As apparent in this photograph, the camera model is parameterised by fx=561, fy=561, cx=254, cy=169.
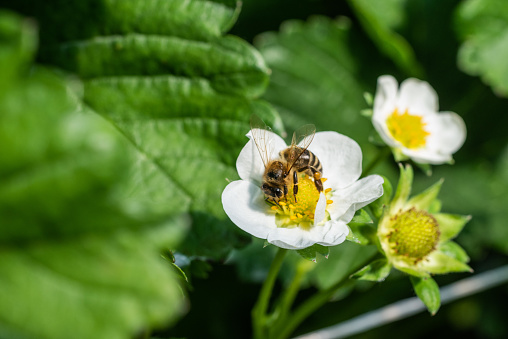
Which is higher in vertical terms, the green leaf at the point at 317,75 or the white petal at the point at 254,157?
the white petal at the point at 254,157

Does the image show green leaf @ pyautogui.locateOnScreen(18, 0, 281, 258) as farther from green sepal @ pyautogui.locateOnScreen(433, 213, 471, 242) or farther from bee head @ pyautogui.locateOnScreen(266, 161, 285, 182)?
green sepal @ pyautogui.locateOnScreen(433, 213, 471, 242)

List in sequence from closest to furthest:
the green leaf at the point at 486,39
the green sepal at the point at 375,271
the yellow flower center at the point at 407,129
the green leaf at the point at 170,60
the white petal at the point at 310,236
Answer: the white petal at the point at 310,236
the green sepal at the point at 375,271
the green leaf at the point at 170,60
the yellow flower center at the point at 407,129
the green leaf at the point at 486,39

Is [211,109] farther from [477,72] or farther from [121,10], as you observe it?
[477,72]

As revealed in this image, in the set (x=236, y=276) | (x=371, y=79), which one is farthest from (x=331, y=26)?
(x=236, y=276)

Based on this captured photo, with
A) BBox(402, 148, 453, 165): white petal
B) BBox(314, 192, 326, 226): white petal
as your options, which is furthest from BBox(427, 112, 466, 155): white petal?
BBox(314, 192, 326, 226): white petal

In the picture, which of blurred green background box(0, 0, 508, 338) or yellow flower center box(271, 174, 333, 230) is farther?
yellow flower center box(271, 174, 333, 230)

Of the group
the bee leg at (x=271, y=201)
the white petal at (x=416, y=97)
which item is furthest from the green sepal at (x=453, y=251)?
the white petal at (x=416, y=97)

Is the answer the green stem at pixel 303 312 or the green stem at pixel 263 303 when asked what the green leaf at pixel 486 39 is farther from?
the green stem at pixel 263 303
